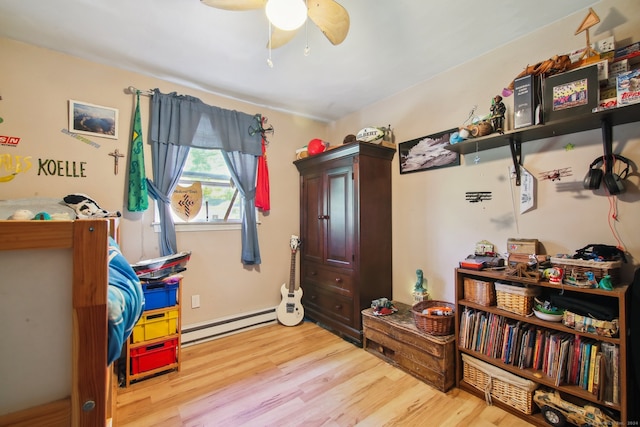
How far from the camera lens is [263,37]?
6.05 feet

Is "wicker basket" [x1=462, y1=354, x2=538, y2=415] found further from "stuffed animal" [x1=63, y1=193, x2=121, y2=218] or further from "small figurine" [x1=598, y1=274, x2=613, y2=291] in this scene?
"stuffed animal" [x1=63, y1=193, x2=121, y2=218]

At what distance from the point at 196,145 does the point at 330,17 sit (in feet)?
5.68

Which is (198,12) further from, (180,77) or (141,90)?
(141,90)

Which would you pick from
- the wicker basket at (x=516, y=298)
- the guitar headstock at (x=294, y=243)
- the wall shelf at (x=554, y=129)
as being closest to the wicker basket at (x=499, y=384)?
the wicker basket at (x=516, y=298)

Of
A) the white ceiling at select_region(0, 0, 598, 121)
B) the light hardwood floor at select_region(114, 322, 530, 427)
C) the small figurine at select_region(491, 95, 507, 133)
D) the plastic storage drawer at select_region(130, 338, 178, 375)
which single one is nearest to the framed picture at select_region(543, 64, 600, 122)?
the small figurine at select_region(491, 95, 507, 133)

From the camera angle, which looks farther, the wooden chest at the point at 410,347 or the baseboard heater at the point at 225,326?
the baseboard heater at the point at 225,326

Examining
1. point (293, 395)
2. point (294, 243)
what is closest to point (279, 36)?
point (294, 243)

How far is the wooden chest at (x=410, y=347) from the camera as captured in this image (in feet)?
5.95

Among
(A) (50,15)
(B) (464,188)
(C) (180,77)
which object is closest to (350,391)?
(B) (464,188)

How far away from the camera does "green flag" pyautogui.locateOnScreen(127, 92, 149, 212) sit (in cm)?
221

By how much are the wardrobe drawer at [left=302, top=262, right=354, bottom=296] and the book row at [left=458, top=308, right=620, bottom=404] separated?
1.01m

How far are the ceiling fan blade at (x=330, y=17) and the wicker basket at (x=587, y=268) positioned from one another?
1783 mm

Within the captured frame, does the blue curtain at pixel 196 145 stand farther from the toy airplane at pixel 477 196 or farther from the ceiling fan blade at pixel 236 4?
the toy airplane at pixel 477 196

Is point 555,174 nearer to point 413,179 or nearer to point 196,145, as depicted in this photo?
point 413,179
